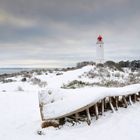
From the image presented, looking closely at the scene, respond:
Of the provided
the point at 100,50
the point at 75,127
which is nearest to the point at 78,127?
the point at 75,127

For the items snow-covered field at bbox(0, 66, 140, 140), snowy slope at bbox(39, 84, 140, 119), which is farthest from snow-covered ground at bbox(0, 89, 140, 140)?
snowy slope at bbox(39, 84, 140, 119)

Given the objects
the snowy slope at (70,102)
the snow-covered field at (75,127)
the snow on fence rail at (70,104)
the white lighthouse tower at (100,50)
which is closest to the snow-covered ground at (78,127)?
the snow-covered field at (75,127)

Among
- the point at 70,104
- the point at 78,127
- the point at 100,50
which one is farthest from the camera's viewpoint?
the point at 100,50

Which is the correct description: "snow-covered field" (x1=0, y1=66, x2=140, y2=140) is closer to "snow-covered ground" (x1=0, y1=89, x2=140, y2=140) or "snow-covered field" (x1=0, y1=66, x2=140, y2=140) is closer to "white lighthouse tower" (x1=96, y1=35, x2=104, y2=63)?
"snow-covered ground" (x1=0, y1=89, x2=140, y2=140)

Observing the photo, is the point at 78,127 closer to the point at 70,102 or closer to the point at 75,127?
the point at 75,127

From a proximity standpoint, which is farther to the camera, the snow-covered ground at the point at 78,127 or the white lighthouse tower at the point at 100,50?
the white lighthouse tower at the point at 100,50

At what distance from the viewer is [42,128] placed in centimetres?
792

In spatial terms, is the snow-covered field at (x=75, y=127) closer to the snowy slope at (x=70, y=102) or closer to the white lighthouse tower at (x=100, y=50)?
the snowy slope at (x=70, y=102)

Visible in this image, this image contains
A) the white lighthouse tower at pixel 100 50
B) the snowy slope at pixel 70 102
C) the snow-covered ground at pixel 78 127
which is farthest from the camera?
the white lighthouse tower at pixel 100 50

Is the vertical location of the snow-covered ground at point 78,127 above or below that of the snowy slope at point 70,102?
below

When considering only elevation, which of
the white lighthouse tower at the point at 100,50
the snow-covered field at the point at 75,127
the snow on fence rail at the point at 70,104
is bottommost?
the snow-covered field at the point at 75,127

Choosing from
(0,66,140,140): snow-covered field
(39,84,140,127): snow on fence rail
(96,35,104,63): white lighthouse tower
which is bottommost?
(0,66,140,140): snow-covered field

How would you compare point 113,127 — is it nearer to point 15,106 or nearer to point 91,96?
point 91,96

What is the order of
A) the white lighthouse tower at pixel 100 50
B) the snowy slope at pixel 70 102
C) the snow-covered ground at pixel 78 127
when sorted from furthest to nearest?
the white lighthouse tower at pixel 100 50 < the snowy slope at pixel 70 102 < the snow-covered ground at pixel 78 127
